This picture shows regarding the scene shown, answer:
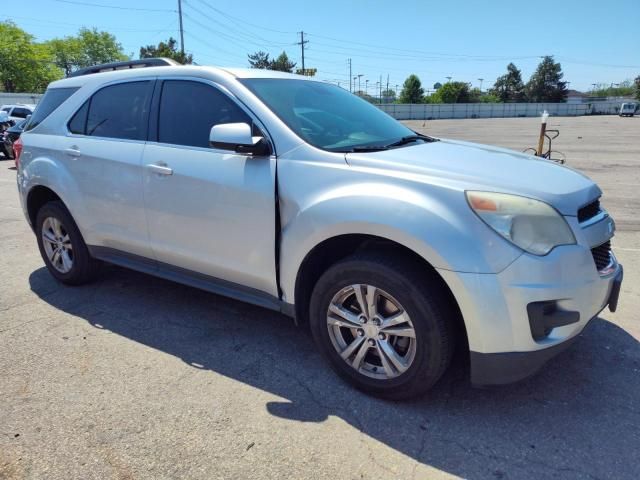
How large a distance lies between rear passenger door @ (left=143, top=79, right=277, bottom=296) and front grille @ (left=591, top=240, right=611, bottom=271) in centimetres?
176

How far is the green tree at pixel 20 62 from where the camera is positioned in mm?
66312

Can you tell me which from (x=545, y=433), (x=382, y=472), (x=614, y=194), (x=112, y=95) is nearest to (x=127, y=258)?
(x=112, y=95)

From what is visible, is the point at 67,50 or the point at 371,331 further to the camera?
the point at 67,50

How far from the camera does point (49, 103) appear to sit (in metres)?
4.48

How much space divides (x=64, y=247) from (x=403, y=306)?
337cm

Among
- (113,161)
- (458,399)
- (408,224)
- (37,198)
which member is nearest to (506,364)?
(458,399)

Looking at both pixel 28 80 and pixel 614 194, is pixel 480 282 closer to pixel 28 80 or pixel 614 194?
pixel 614 194

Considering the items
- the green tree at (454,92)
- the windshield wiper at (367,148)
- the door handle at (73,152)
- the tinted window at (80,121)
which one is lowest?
the door handle at (73,152)

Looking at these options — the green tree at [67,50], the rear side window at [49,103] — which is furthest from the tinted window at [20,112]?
the green tree at [67,50]

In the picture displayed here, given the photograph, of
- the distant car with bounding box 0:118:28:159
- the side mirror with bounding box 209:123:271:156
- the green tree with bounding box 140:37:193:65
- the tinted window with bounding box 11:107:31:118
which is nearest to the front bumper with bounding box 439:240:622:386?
the side mirror with bounding box 209:123:271:156

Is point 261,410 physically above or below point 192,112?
below

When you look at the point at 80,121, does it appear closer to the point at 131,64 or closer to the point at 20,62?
the point at 131,64

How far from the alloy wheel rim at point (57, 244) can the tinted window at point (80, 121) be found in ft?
2.71

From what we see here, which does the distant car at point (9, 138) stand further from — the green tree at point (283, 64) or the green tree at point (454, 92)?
the green tree at point (454, 92)
